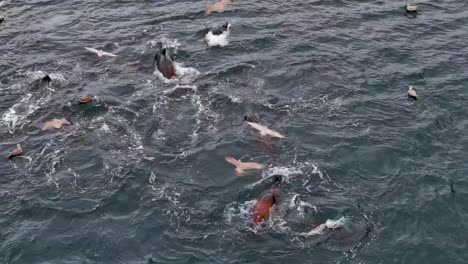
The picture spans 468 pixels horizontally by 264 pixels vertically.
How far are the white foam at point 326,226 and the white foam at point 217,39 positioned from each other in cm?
1412

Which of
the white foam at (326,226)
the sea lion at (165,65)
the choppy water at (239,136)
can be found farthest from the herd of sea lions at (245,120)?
the white foam at (326,226)

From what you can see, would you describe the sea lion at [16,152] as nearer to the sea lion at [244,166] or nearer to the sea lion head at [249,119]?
the sea lion at [244,166]

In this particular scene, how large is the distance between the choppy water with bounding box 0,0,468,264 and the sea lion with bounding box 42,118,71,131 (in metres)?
0.38

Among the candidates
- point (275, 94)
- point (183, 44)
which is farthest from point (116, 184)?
point (183, 44)

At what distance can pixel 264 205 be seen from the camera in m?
19.4

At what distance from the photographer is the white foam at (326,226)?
1866 cm

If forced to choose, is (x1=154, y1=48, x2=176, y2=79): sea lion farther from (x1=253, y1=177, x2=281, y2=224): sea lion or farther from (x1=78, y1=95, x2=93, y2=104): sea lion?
(x1=253, y1=177, x2=281, y2=224): sea lion

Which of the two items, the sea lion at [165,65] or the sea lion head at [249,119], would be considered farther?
the sea lion at [165,65]

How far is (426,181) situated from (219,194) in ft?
25.8

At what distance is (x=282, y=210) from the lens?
A: 19.6m

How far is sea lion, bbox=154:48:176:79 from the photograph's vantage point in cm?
2719

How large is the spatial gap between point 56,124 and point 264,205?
419 inches

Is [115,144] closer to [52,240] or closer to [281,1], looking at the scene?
[52,240]

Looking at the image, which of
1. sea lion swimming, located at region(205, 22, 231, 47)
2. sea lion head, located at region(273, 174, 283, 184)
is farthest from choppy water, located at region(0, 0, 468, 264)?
sea lion swimming, located at region(205, 22, 231, 47)
